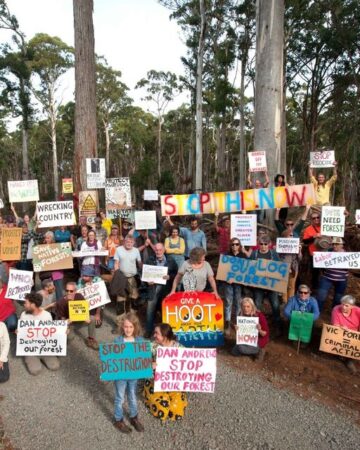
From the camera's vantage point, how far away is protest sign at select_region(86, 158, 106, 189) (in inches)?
351

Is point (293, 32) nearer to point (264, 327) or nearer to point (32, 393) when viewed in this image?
point (264, 327)

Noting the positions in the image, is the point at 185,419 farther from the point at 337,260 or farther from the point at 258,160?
the point at 258,160

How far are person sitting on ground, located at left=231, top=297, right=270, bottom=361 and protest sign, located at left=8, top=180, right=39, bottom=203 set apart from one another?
5362 millimetres

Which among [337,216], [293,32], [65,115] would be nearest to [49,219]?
[337,216]

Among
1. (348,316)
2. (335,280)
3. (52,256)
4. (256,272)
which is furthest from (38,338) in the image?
(335,280)

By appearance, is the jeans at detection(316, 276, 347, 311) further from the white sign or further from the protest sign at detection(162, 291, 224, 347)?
the white sign

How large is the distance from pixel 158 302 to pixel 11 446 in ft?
10.4

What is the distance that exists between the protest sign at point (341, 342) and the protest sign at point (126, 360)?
8.52ft

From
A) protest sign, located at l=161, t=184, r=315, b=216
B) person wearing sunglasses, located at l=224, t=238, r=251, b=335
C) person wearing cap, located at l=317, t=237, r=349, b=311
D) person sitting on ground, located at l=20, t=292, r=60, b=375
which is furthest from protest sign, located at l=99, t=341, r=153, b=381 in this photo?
protest sign, located at l=161, t=184, r=315, b=216

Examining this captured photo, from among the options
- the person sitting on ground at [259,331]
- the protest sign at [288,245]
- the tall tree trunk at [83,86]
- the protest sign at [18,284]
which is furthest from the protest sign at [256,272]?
the tall tree trunk at [83,86]

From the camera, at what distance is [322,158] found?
752 centimetres

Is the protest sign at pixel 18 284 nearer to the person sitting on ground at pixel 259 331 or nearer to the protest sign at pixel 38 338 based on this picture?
the protest sign at pixel 38 338

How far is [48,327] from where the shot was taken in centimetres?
516

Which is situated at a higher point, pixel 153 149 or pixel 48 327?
pixel 153 149
